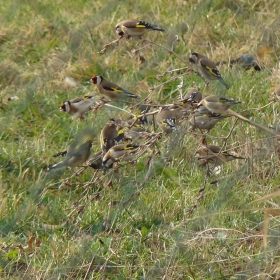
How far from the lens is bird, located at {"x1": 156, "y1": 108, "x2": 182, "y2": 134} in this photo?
348 cm

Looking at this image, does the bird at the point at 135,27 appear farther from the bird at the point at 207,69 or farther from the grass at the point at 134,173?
the bird at the point at 207,69

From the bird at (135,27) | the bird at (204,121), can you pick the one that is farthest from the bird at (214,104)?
the bird at (135,27)

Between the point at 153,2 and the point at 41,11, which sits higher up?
the point at 41,11

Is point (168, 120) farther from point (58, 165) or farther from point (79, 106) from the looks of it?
point (58, 165)

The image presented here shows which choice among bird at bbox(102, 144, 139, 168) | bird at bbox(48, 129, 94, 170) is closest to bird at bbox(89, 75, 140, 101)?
bird at bbox(48, 129, 94, 170)

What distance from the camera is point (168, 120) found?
11.9 ft

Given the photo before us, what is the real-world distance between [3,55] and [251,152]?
3.11m

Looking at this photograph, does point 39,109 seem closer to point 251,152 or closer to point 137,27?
point 137,27

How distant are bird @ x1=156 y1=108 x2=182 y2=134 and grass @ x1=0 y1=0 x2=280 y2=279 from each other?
0.08 meters

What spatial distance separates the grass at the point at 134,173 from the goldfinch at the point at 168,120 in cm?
8

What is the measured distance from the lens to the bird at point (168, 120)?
3475mm

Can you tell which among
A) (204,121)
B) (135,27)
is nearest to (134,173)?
(204,121)

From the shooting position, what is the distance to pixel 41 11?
1732mm

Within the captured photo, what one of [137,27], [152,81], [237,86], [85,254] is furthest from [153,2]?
[85,254]
